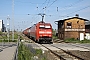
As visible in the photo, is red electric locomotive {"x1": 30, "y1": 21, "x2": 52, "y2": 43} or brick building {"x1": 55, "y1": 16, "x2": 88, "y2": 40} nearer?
red electric locomotive {"x1": 30, "y1": 21, "x2": 52, "y2": 43}

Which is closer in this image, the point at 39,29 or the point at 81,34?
the point at 39,29

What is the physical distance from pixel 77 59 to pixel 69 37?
110ft

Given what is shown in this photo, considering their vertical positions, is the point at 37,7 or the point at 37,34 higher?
the point at 37,7

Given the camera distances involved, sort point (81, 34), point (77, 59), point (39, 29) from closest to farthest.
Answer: point (77, 59), point (39, 29), point (81, 34)

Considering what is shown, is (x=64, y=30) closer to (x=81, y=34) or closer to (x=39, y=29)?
(x=81, y=34)

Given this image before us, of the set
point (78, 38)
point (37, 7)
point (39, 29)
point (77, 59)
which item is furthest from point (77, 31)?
point (77, 59)

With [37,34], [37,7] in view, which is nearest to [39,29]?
[37,34]

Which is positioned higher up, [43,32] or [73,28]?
[73,28]

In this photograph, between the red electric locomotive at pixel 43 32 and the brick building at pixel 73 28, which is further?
the brick building at pixel 73 28

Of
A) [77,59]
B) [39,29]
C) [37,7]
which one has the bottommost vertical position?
[77,59]

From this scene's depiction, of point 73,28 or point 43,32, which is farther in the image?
point 73,28

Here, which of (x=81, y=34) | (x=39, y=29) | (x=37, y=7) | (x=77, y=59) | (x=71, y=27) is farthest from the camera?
(x=71, y=27)

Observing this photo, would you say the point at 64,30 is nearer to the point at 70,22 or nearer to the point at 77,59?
the point at 70,22

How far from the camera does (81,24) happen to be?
5056 cm
